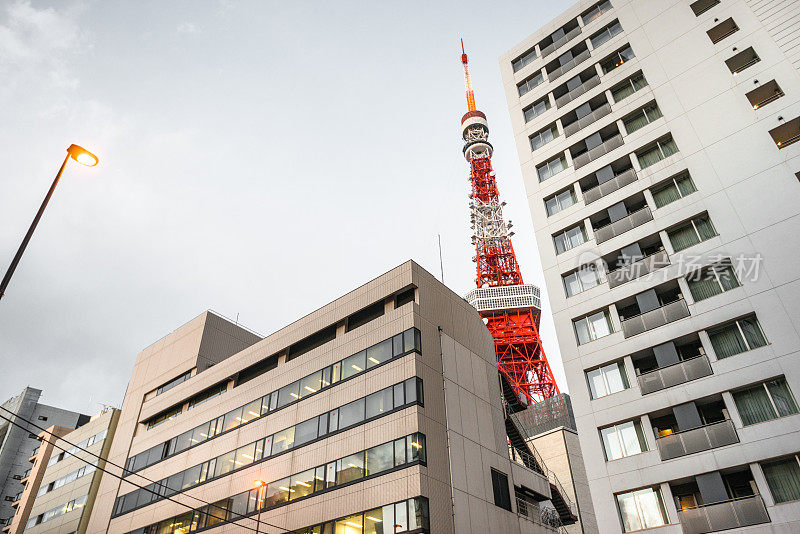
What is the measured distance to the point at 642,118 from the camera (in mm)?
35438

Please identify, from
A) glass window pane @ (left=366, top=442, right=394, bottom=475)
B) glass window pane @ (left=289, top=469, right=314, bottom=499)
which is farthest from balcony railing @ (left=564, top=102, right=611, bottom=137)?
glass window pane @ (left=289, top=469, right=314, bottom=499)

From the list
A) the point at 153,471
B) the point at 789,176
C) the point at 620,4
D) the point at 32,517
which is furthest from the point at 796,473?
the point at 32,517

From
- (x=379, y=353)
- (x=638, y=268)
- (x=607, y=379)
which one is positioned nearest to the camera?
(x=607, y=379)

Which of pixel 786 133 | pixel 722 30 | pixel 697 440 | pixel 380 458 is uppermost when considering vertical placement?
pixel 722 30

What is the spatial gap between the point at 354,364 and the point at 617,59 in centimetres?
2707

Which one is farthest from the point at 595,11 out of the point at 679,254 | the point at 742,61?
the point at 679,254

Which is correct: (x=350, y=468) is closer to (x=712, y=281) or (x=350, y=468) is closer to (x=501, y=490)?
(x=501, y=490)

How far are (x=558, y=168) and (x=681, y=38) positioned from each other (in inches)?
422

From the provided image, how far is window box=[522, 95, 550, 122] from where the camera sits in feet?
136

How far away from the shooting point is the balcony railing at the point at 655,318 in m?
28.2

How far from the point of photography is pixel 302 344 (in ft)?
133

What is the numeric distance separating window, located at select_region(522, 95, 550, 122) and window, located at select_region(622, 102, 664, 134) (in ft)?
22.1

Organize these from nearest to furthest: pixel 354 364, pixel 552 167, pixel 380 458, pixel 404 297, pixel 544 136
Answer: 1. pixel 380 458
2. pixel 354 364
3. pixel 404 297
4. pixel 552 167
5. pixel 544 136

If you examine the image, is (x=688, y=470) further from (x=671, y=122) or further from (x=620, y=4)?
(x=620, y=4)
